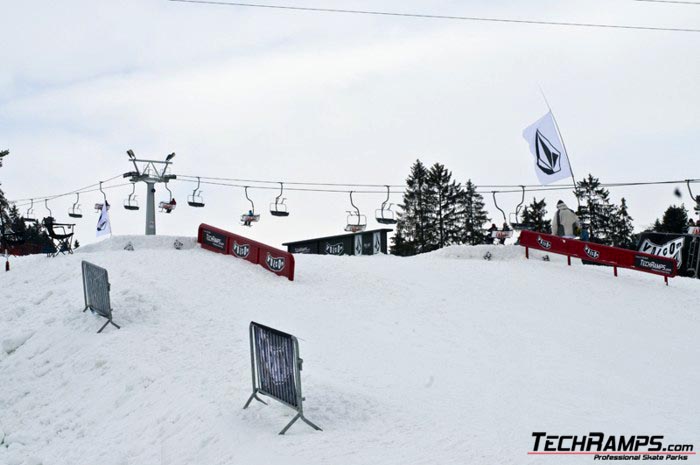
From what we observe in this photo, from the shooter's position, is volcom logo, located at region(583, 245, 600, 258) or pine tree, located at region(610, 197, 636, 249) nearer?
volcom logo, located at region(583, 245, 600, 258)

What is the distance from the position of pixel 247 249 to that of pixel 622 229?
65712 mm

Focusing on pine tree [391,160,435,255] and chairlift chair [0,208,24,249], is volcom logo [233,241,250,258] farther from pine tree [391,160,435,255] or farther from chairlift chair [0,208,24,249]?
pine tree [391,160,435,255]

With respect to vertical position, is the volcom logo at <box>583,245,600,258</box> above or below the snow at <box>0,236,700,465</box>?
above

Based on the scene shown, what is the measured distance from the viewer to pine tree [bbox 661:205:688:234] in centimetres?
6606

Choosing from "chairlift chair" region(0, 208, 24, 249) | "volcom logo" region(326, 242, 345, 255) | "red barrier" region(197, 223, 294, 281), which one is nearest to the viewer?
"red barrier" region(197, 223, 294, 281)

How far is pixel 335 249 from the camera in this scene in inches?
1241

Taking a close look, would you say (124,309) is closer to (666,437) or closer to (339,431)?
(339,431)

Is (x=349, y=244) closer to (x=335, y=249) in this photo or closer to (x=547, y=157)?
(x=335, y=249)

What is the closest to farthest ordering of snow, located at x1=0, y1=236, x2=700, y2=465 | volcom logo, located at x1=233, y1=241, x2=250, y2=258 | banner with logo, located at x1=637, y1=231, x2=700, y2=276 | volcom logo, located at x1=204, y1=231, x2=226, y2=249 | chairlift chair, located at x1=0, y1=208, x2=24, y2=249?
1. snow, located at x1=0, y1=236, x2=700, y2=465
2. volcom logo, located at x1=233, y1=241, x2=250, y2=258
3. volcom logo, located at x1=204, y1=231, x2=226, y2=249
4. chairlift chair, located at x1=0, y1=208, x2=24, y2=249
5. banner with logo, located at x1=637, y1=231, x2=700, y2=276

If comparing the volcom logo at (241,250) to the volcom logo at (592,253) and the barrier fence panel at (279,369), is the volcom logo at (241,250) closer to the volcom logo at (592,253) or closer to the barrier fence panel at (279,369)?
the volcom logo at (592,253)

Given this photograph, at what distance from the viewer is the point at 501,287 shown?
22.2m

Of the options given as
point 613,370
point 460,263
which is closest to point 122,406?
point 613,370

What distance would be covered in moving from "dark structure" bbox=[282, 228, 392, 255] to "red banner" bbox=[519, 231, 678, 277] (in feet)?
22.7

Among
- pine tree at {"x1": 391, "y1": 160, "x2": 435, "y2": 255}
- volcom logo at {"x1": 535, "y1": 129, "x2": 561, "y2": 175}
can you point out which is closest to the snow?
volcom logo at {"x1": 535, "y1": 129, "x2": 561, "y2": 175}
